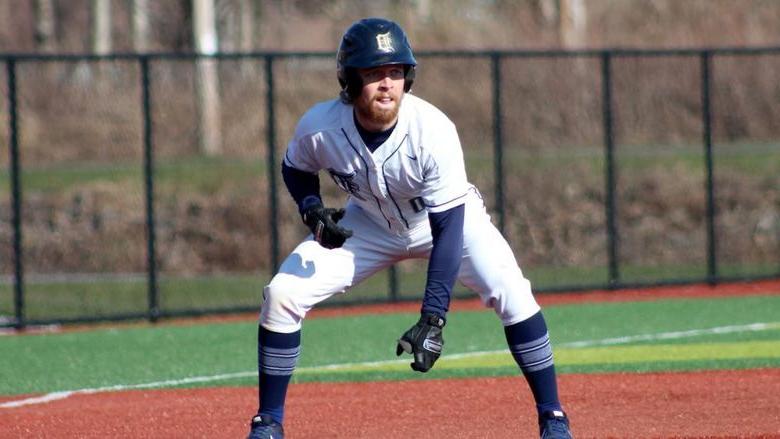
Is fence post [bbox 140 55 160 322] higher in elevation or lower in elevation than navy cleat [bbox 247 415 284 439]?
higher

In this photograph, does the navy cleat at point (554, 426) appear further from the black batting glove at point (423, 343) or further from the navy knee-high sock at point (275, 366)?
the navy knee-high sock at point (275, 366)

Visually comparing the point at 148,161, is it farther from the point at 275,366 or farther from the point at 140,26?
the point at 140,26

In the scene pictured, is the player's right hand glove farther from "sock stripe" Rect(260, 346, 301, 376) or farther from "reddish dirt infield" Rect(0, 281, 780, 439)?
"reddish dirt infield" Rect(0, 281, 780, 439)

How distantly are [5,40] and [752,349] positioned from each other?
110ft

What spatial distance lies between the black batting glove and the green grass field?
3626 mm

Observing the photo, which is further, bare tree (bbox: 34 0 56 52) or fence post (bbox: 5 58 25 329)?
bare tree (bbox: 34 0 56 52)

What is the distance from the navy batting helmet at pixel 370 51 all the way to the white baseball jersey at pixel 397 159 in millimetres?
192

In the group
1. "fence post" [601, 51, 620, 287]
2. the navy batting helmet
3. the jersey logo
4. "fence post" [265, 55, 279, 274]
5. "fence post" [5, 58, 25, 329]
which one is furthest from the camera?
"fence post" [601, 51, 620, 287]

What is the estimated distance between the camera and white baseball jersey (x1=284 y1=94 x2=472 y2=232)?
6.27m

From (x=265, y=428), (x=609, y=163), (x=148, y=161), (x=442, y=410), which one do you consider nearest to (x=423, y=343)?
(x=265, y=428)

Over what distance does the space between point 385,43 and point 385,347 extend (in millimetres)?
5557

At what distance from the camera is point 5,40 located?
134ft

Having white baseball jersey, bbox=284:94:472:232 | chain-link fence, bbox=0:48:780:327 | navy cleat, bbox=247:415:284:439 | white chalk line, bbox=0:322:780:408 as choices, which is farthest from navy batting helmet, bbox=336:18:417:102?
chain-link fence, bbox=0:48:780:327

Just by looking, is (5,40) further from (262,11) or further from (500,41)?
(500,41)
